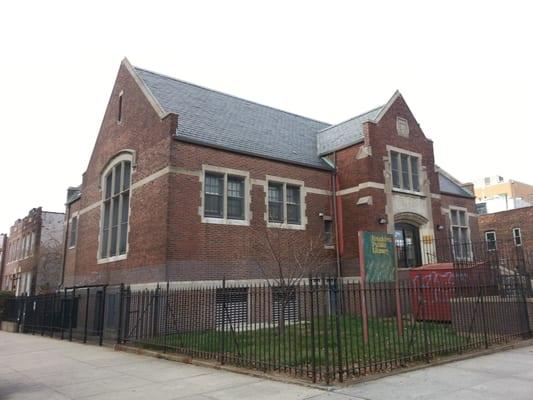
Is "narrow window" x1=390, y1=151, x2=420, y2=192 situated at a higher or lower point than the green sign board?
higher

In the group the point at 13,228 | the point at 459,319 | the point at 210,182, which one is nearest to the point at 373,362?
the point at 459,319

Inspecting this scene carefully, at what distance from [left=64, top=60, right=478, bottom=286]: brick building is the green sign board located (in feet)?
24.8

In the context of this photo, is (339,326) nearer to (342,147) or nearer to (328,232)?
(328,232)

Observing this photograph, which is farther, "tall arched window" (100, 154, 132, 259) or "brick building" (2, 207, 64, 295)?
"brick building" (2, 207, 64, 295)

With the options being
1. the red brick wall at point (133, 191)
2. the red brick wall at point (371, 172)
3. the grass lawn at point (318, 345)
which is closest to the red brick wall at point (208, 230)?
the red brick wall at point (133, 191)

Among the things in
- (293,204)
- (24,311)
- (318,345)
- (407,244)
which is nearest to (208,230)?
(293,204)

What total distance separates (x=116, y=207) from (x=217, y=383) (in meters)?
15.7

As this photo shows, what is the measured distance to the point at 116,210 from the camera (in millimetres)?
22312

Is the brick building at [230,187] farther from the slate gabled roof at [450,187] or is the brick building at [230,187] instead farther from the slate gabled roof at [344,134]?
the slate gabled roof at [450,187]

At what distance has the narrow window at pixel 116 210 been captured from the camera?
2111cm

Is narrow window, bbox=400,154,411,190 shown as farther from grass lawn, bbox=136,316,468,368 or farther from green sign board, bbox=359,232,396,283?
grass lawn, bbox=136,316,468,368

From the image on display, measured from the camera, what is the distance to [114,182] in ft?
74.1

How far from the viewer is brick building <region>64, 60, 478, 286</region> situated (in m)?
17.5

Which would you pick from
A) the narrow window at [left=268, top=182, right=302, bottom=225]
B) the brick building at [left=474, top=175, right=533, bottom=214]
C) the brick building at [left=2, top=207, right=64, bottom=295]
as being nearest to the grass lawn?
the narrow window at [left=268, top=182, right=302, bottom=225]
